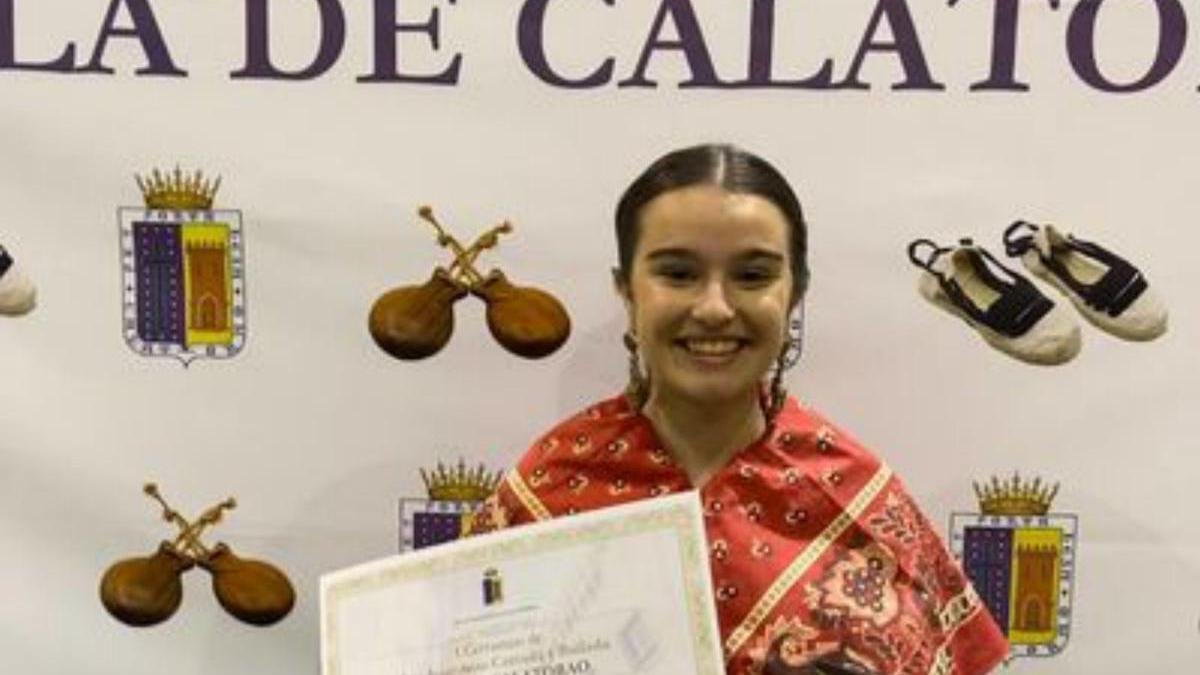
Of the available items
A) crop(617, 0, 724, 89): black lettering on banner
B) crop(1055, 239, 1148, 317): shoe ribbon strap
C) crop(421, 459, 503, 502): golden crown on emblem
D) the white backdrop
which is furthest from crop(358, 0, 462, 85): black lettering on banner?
crop(1055, 239, 1148, 317): shoe ribbon strap

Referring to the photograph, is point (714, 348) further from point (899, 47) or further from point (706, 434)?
point (899, 47)

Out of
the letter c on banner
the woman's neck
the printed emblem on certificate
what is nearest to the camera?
the printed emblem on certificate

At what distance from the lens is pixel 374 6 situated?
4.66 ft

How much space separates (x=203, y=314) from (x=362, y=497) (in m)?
0.23

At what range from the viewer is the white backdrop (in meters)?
1.41

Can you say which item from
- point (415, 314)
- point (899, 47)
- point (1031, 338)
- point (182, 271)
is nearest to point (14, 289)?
point (182, 271)

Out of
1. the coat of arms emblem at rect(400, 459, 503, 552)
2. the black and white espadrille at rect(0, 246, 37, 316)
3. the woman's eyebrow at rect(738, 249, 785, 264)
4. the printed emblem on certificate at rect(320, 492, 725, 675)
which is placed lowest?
the printed emblem on certificate at rect(320, 492, 725, 675)

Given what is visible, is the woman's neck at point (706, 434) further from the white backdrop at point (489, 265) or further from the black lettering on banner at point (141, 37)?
the black lettering on banner at point (141, 37)

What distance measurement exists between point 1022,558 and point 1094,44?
482mm

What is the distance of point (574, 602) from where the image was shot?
1.14m

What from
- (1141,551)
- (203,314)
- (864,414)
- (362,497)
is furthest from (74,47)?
(1141,551)

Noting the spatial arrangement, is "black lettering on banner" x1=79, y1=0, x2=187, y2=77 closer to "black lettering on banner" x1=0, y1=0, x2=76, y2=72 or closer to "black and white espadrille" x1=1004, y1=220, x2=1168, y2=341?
"black lettering on banner" x1=0, y1=0, x2=76, y2=72

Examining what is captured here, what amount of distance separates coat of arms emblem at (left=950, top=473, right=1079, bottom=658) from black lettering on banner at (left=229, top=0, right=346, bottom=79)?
0.72 meters

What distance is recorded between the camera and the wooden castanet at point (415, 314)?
1.47 m
